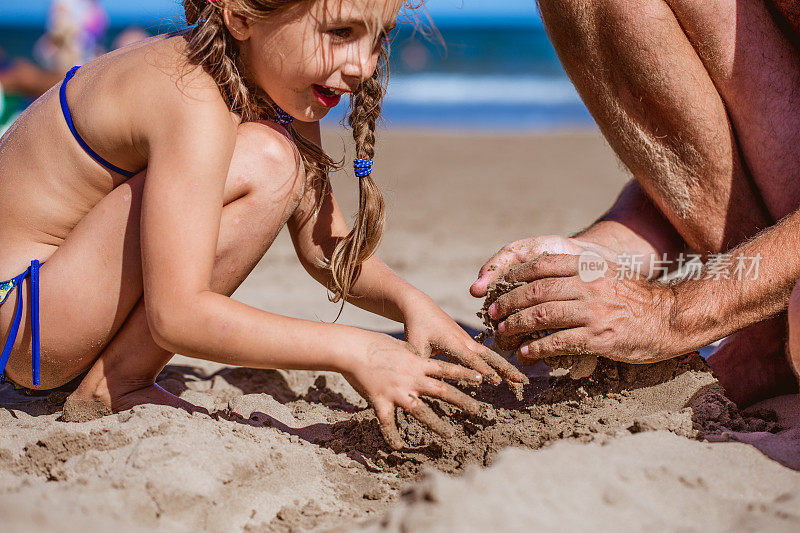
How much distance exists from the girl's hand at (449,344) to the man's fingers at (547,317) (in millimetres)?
104

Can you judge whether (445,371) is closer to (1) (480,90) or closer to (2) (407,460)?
(2) (407,460)

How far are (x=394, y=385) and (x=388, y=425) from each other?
10 cm

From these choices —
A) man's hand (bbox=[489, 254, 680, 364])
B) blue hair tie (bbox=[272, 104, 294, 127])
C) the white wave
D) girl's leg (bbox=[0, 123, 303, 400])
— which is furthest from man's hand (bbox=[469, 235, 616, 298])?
the white wave

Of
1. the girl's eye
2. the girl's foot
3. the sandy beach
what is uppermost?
the girl's eye

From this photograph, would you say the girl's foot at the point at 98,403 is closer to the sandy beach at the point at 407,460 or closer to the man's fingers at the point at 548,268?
the sandy beach at the point at 407,460

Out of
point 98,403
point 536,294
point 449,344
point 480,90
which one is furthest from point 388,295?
point 480,90

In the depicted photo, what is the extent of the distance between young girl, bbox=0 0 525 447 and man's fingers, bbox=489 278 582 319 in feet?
0.41

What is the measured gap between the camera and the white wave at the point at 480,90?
15022 millimetres

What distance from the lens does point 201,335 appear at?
169 centimetres

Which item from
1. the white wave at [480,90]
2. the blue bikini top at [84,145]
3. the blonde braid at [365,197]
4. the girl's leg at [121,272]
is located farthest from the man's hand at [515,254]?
the white wave at [480,90]

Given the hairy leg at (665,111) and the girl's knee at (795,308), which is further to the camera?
the hairy leg at (665,111)

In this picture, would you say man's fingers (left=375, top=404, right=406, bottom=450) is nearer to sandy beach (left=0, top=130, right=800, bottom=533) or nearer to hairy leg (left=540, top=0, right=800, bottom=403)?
sandy beach (left=0, top=130, right=800, bottom=533)

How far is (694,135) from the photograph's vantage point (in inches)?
84.1

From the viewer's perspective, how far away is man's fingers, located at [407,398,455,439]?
66.2 inches
